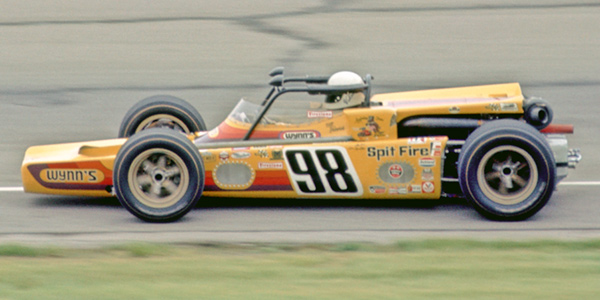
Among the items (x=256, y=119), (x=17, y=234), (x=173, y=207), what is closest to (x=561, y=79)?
(x=256, y=119)

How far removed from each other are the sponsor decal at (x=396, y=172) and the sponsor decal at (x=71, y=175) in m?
2.39

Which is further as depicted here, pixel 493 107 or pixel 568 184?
pixel 568 184

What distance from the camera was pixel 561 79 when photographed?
1270 cm

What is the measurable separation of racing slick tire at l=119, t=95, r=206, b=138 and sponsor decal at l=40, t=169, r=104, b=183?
1.08m

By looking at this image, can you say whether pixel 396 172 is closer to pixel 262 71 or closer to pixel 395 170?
pixel 395 170

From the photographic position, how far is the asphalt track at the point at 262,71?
314 inches

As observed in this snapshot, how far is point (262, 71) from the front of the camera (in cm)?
1327

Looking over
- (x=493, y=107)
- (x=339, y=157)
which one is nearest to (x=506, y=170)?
(x=493, y=107)

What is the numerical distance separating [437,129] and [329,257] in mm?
1805

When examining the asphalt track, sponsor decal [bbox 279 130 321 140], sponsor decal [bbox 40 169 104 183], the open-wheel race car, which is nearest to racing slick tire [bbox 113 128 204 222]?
the open-wheel race car

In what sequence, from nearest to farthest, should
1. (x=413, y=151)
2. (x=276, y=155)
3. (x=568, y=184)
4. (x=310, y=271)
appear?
(x=310, y=271)
(x=413, y=151)
(x=276, y=155)
(x=568, y=184)

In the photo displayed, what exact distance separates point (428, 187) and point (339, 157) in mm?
776

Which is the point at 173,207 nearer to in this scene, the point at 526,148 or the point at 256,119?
the point at 256,119

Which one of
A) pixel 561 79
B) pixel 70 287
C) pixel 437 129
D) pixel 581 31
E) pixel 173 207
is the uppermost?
pixel 581 31
